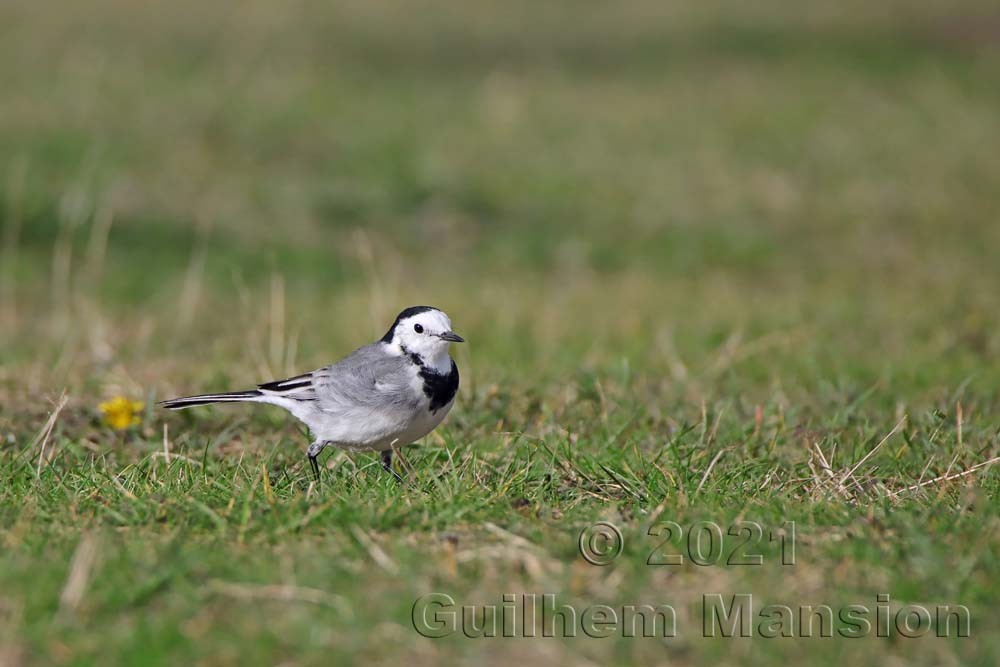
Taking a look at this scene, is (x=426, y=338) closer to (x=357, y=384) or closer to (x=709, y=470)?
(x=357, y=384)

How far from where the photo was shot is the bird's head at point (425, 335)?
5.13m

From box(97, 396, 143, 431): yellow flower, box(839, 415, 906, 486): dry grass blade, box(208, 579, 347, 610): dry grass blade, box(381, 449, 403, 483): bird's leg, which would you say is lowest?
box(97, 396, 143, 431): yellow flower

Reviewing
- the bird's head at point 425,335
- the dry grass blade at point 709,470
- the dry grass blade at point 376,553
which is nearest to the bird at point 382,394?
the bird's head at point 425,335

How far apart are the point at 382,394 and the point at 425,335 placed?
39cm

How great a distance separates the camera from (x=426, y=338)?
16.9 feet

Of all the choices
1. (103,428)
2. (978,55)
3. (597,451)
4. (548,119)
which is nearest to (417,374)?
(597,451)

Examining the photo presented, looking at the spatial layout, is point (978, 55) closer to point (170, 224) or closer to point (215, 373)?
point (170, 224)

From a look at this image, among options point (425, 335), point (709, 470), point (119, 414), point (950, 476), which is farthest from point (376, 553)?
point (119, 414)

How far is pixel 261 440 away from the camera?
18.4ft

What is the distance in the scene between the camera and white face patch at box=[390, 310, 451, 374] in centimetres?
513

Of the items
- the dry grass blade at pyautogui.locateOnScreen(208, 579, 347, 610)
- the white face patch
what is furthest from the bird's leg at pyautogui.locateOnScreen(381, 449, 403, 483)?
the dry grass blade at pyautogui.locateOnScreen(208, 579, 347, 610)

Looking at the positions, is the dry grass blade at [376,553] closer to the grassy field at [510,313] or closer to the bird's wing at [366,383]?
the grassy field at [510,313]

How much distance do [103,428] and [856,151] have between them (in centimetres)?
994

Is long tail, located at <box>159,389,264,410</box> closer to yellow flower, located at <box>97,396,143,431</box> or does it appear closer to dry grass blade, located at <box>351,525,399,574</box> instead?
yellow flower, located at <box>97,396,143,431</box>
